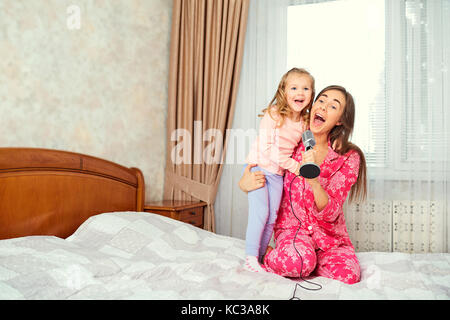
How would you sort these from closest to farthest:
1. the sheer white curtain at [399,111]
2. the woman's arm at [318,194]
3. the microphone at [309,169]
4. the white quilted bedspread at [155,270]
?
the white quilted bedspread at [155,270], the microphone at [309,169], the woman's arm at [318,194], the sheer white curtain at [399,111]

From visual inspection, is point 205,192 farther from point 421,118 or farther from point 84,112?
point 421,118

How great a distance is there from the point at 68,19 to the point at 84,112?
0.53 meters

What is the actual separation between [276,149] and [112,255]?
0.92 metres

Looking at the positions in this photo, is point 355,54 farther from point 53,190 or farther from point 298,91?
point 53,190

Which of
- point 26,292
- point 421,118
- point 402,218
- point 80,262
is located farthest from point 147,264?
point 421,118

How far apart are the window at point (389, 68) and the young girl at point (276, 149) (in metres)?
0.92

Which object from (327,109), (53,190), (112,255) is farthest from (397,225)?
(53,190)

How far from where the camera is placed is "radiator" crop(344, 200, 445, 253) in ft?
7.82

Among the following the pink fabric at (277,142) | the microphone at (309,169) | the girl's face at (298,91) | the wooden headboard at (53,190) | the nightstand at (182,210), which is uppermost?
the girl's face at (298,91)

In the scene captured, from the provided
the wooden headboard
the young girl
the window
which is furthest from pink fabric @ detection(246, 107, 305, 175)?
the wooden headboard

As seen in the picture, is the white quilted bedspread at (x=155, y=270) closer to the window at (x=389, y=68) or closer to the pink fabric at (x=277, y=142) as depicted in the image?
the pink fabric at (x=277, y=142)

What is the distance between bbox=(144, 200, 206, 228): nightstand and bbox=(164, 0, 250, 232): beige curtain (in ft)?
0.26

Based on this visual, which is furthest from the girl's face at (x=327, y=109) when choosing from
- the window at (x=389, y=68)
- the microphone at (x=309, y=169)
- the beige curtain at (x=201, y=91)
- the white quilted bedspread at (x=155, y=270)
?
the beige curtain at (x=201, y=91)

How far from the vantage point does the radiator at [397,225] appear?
7.82ft
